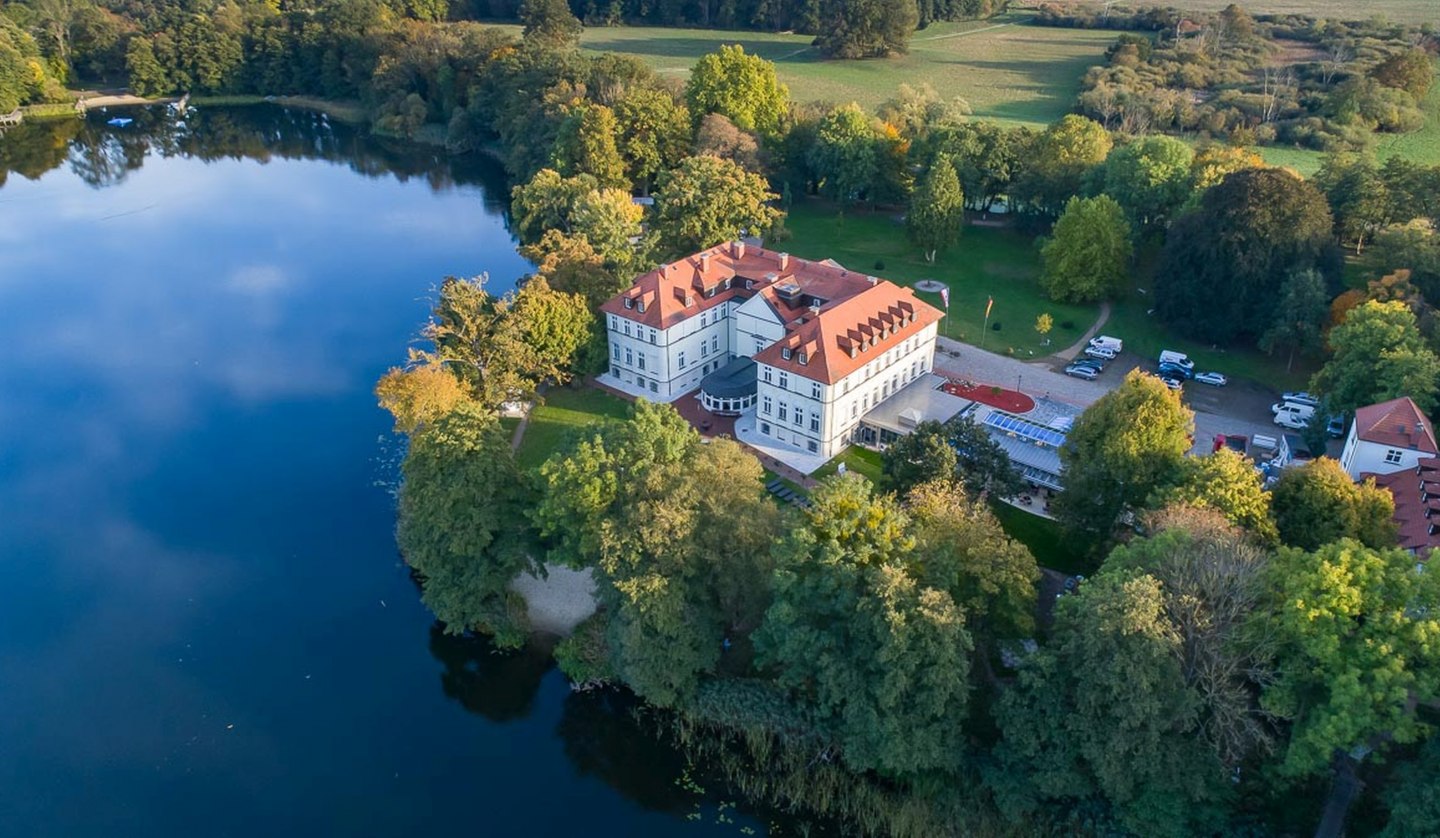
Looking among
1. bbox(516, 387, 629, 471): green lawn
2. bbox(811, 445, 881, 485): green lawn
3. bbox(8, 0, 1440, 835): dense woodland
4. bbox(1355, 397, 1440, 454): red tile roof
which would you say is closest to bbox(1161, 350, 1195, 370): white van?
bbox(8, 0, 1440, 835): dense woodland

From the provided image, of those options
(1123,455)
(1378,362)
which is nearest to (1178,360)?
(1378,362)

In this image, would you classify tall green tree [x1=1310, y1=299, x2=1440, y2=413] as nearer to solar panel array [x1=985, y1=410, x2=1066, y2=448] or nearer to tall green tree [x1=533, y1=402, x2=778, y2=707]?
solar panel array [x1=985, y1=410, x2=1066, y2=448]

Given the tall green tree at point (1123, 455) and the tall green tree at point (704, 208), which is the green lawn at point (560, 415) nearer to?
the tall green tree at point (704, 208)

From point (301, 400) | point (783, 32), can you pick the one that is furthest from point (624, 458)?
point (783, 32)

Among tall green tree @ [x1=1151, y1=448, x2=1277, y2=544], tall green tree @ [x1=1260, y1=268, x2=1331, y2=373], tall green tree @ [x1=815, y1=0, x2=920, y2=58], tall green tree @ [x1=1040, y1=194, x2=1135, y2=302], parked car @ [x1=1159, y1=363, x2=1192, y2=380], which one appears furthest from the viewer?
tall green tree @ [x1=815, y1=0, x2=920, y2=58]

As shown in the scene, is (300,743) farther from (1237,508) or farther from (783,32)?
(783,32)

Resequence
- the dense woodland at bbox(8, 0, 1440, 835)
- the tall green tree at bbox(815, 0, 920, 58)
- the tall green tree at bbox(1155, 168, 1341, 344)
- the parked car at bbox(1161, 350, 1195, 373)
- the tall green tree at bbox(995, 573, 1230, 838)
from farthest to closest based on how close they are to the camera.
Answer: the tall green tree at bbox(815, 0, 920, 58) < the parked car at bbox(1161, 350, 1195, 373) < the tall green tree at bbox(1155, 168, 1341, 344) < the dense woodland at bbox(8, 0, 1440, 835) < the tall green tree at bbox(995, 573, 1230, 838)
